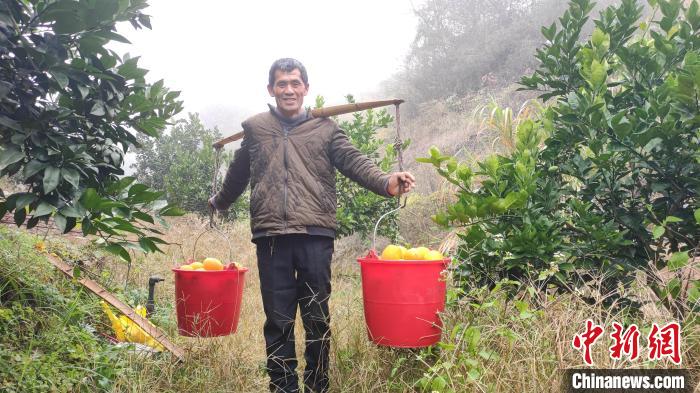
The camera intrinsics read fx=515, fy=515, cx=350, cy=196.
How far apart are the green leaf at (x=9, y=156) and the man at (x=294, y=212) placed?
1.23 metres

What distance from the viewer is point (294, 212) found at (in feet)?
9.01

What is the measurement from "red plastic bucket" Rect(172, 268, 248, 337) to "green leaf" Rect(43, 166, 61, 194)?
1.17 meters

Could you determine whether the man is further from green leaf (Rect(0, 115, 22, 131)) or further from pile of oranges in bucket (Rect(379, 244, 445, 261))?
green leaf (Rect(0, 115, 22, 131))

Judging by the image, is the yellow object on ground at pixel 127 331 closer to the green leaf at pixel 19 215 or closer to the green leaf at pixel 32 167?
the green leaf at pixel 19 215

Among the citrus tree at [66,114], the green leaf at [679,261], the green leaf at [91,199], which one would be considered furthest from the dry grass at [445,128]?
the green leaf at [91,199]

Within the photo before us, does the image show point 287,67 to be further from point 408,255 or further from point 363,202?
point 363,202

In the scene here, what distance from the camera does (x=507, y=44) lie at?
16203 mm

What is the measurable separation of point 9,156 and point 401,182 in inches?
64.9

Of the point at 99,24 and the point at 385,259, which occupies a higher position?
the point at 99,24

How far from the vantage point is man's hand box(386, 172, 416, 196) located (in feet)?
8.37

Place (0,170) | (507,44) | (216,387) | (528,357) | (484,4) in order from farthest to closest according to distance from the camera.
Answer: (484,4) < (507,44) < (216,387) < (528,357) < (0,170)

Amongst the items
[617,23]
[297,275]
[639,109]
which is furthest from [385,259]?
[617,23]

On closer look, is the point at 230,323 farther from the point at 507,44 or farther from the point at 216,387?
the point at 507,44

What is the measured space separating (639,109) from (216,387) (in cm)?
264
